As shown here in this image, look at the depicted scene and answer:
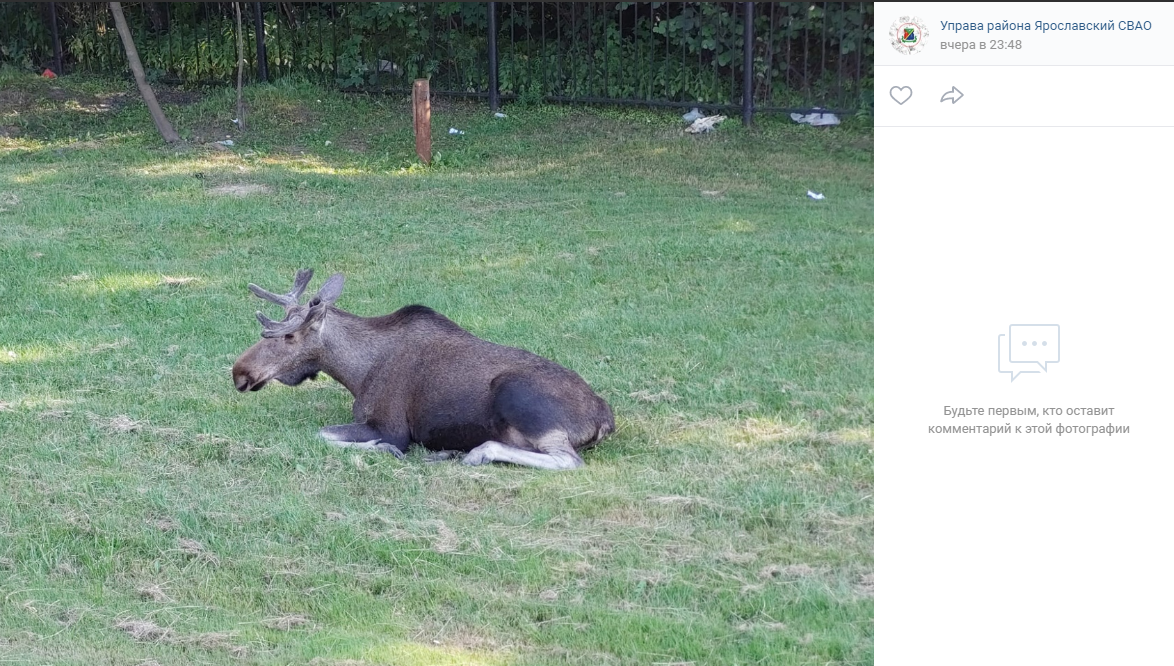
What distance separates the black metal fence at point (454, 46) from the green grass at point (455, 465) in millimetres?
850

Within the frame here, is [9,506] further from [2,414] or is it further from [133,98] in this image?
[133,98]

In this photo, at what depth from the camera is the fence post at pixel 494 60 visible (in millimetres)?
15281

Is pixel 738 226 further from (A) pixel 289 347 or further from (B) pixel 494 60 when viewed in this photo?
(B) pixel 494 60

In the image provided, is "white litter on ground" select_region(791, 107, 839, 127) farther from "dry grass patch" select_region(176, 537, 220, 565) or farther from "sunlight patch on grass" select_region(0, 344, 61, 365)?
"sunlight patch on grass" select_region(0, 344, 61, 365)

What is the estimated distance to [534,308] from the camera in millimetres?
9078

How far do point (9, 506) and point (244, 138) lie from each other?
948cm

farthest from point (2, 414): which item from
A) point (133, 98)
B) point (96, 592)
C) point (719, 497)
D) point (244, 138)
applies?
point (133, 98)

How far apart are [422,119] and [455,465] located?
A: 25.2ft

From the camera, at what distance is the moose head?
702 centimetres

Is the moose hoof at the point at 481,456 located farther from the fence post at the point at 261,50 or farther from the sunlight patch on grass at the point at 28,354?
the fence post at the point at 261,50

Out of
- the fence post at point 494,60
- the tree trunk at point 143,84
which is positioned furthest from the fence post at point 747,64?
the tree trunk at point 143,84

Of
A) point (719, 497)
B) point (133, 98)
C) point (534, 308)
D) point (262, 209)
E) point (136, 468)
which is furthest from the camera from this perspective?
point (133, 98)
